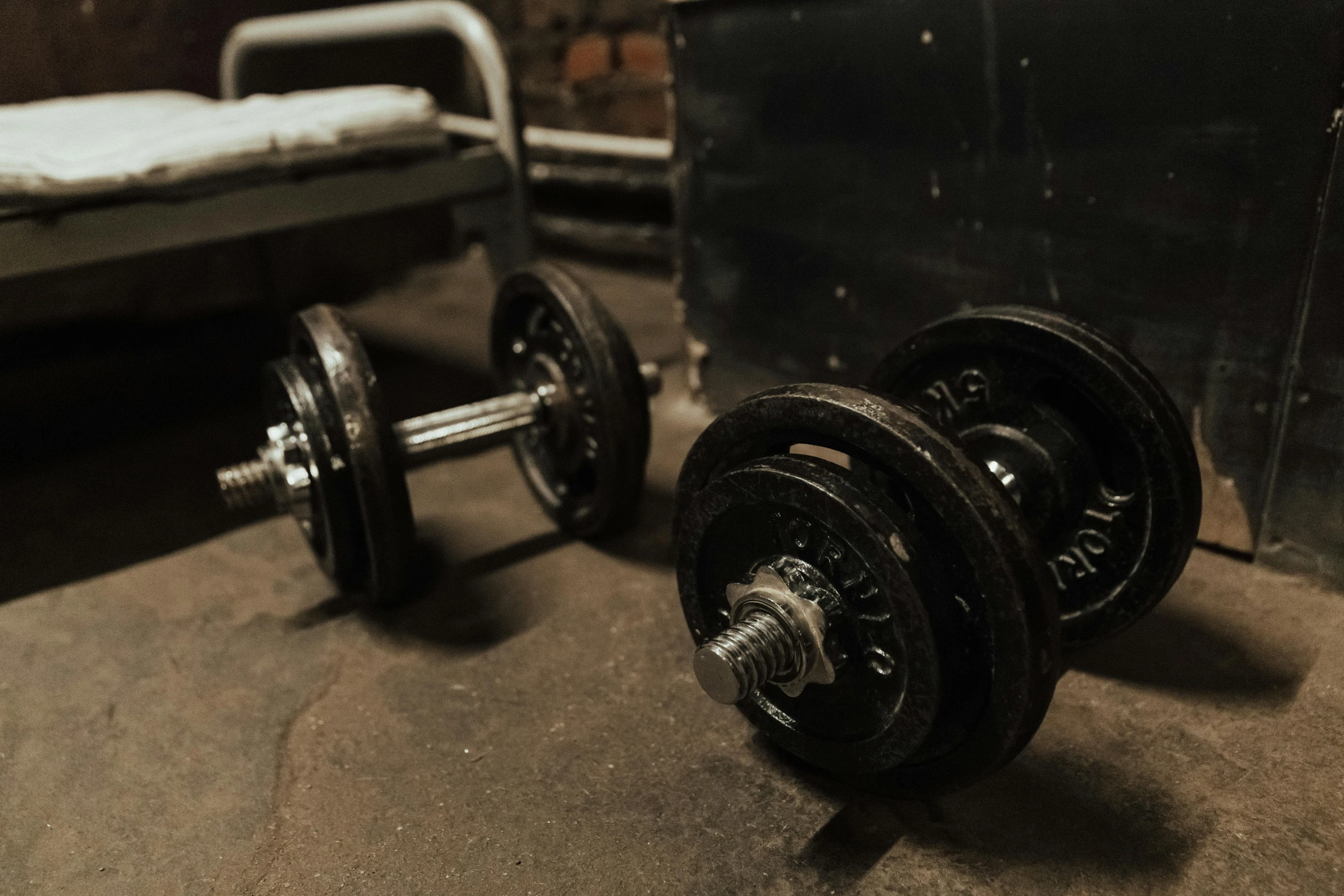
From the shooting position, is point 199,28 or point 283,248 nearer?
point 199,28

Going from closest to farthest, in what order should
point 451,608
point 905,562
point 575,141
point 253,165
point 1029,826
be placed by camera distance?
point 905,562 → point 1029,826 → point 451,608 → point 253,165 → point 575,141

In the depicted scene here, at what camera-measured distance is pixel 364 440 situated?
1.00 meters

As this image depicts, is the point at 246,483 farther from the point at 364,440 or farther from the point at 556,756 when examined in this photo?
the point at 556,756

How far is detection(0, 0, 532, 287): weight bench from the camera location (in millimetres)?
1180

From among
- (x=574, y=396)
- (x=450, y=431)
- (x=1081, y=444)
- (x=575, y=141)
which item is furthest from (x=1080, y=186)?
(x=575, y=141)

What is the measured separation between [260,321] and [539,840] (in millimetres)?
1831

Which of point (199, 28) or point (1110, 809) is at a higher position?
point (199, 28)

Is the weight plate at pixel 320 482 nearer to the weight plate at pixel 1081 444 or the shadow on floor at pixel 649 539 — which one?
the shadow on floor at pixel 649 539

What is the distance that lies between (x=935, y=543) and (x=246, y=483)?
0.83m

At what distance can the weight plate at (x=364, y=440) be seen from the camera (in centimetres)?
100

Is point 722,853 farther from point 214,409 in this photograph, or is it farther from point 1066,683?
point 214,409

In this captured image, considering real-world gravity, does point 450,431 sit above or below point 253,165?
below

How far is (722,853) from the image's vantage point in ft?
2.58

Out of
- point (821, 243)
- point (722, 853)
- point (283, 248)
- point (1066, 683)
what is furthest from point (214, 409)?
point (1066, 683)
